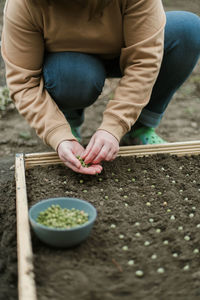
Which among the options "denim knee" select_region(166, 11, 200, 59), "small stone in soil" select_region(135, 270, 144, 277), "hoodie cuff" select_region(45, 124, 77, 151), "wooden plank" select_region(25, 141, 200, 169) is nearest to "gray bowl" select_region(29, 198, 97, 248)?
"small stone in soil" select_region(135, 270, 144, 277)

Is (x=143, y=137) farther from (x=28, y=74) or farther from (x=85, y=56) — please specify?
(x=28, y=74)

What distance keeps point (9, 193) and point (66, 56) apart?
0.82m

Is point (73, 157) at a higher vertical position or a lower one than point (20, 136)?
higher

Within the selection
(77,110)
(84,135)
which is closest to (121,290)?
(77,110)

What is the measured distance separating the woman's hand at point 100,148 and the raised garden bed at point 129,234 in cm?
17

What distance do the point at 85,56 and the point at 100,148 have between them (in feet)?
1.91

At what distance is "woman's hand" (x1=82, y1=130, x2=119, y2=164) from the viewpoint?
1868 mm

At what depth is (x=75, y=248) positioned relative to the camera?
4.82 feet

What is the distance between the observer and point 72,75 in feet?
7.08

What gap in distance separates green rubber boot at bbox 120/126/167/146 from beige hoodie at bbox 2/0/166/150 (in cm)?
52

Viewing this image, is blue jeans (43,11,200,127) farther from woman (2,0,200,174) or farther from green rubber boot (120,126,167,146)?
green rubber boot (120,126,167,146)

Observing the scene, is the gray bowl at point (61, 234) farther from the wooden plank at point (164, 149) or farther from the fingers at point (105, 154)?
the wooden plank at point (164, 149)

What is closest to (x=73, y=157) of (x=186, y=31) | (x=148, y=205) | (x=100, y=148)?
(x=100, y=148)

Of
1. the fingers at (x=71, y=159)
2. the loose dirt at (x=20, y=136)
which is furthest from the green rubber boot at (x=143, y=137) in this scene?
the fingers at (x=71, y=159)
